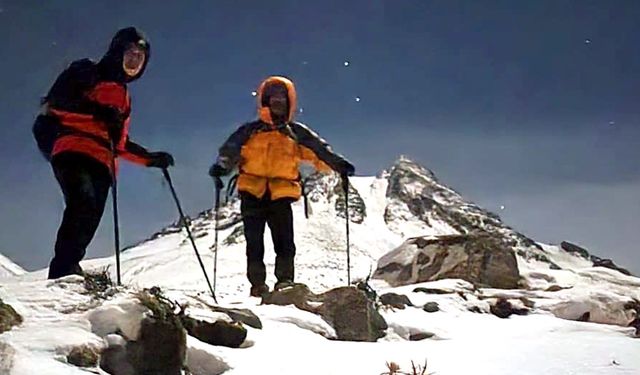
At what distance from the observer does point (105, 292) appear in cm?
409

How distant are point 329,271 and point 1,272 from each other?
38.3 metres

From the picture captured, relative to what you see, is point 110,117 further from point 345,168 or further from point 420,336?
point 345,168

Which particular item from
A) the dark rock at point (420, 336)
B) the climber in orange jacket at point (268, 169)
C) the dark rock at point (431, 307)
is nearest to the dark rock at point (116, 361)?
the dark rock at point (420, 336)

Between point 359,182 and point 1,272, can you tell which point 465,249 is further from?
point 359,182

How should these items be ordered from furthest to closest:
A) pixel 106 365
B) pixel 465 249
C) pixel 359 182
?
pixel 359 182
pixel 465 249
pixel 106 365

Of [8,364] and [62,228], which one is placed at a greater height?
[62,228]

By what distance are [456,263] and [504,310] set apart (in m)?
6.65

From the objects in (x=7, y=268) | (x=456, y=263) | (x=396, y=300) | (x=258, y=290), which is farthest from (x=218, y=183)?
(x=456, y=263)

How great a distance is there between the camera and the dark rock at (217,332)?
14.4ft

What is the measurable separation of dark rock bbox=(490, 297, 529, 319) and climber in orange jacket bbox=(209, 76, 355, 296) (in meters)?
2.96

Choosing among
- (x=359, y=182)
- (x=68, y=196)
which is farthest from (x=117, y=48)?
(x=359, y=182)

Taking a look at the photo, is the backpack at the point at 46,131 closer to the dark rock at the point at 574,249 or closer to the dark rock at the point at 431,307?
the dark rock at the point at 431,307

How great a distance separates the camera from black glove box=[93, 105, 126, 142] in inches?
218

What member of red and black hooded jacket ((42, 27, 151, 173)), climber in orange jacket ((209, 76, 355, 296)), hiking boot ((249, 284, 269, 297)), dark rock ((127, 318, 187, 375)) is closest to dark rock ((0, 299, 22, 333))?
dark rock ((127, 318, 187, 375))
